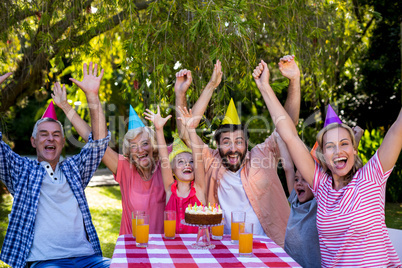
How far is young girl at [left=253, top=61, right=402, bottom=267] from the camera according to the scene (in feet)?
8.12

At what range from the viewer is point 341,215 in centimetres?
253

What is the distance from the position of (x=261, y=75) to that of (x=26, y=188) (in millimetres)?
1691

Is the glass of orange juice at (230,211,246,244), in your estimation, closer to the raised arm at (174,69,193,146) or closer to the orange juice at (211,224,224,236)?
the orange juice at (211,224,224,236)

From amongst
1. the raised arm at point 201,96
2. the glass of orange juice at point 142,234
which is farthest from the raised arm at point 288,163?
the glass of orange juice at point 142,234

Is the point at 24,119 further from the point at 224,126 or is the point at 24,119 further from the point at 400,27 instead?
the point at 224,126

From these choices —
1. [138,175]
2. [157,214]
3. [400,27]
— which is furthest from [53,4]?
[400,27]

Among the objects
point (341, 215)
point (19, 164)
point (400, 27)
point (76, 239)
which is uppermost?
point (400, 27)

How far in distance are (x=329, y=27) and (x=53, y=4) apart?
3.16m

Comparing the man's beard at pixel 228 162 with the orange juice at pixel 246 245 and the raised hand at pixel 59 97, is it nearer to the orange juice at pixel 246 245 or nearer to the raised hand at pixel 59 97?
the orange juice at pixel 246 245

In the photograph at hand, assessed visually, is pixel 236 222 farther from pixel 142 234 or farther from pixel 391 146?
pixel 391 146

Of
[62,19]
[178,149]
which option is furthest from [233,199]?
[62,19]

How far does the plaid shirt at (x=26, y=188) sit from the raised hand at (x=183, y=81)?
684 millimetres

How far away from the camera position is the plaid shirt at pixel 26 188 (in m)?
2.86

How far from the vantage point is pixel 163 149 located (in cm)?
315
